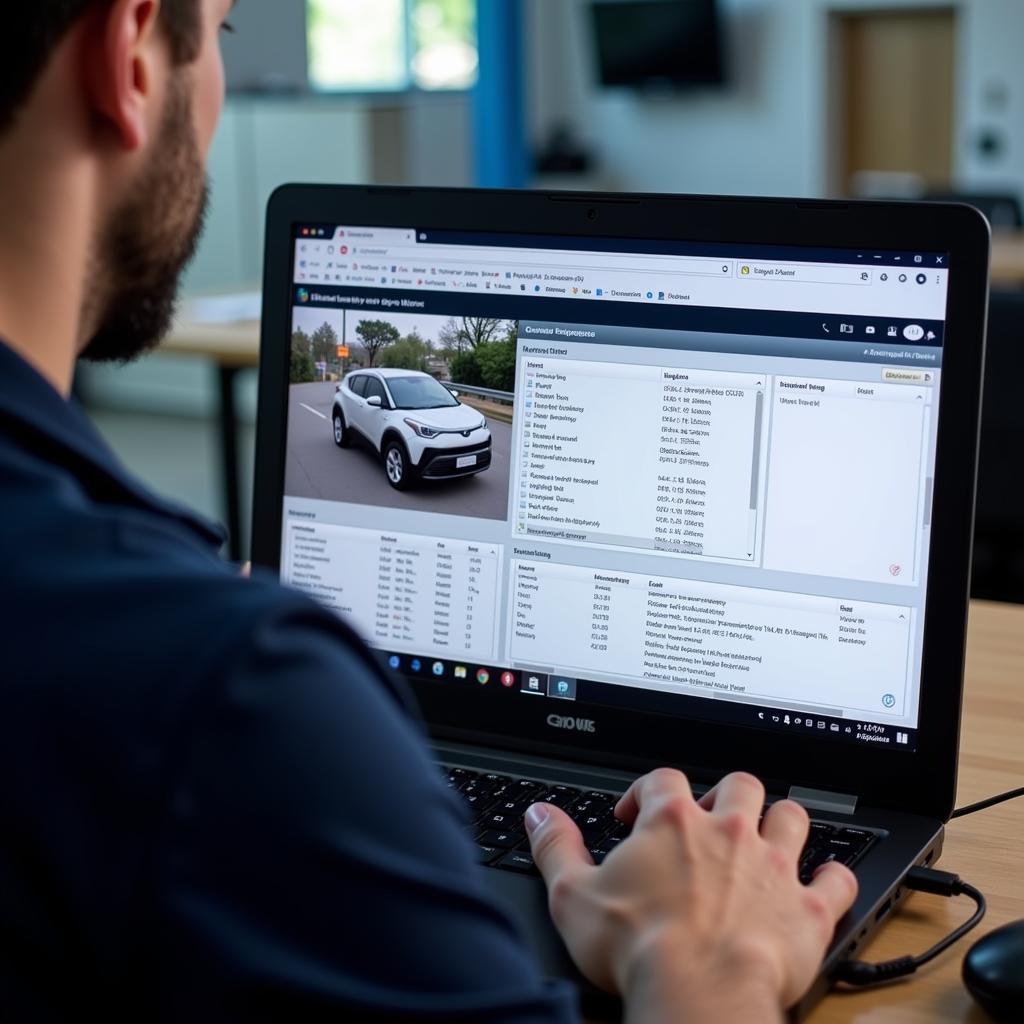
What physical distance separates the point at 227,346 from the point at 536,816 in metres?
2.35

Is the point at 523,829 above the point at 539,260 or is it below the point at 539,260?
below

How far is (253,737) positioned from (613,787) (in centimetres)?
49

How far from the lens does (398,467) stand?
3.17 ft

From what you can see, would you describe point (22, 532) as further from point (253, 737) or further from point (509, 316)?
point (509, 316)

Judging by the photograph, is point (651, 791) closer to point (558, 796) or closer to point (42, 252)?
point (558, 796)

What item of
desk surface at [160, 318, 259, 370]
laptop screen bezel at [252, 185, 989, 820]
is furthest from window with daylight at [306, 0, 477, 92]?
laptop screen bezel at [252, 185, 989, 820]

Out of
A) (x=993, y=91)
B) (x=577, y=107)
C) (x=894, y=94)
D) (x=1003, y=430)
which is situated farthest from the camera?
(x=577, y=107)

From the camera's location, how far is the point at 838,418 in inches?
33.4

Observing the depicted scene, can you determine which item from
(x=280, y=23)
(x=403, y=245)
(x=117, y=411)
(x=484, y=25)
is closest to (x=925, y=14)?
(x=484, y=25)

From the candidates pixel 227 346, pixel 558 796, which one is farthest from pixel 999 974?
pixel 227 346

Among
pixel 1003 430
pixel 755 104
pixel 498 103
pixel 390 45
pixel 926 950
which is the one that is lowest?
pixel 926 950

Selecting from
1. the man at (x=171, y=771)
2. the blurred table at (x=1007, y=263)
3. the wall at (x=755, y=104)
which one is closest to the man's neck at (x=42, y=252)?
the man at (x=171, y=771)

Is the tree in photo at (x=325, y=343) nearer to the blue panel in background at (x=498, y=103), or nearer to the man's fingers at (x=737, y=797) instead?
the man's fingers at (x=737, y=797)

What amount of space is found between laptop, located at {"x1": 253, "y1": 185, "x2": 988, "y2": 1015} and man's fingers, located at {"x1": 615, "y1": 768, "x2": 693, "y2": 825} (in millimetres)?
29
